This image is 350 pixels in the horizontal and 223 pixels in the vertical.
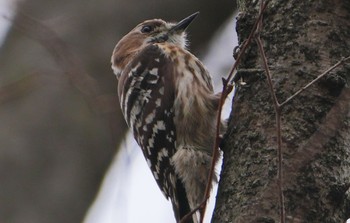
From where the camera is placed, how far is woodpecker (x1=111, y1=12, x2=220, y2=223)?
171 inches

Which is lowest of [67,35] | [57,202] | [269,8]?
[57,202]

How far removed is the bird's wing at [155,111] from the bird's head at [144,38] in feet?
1.50

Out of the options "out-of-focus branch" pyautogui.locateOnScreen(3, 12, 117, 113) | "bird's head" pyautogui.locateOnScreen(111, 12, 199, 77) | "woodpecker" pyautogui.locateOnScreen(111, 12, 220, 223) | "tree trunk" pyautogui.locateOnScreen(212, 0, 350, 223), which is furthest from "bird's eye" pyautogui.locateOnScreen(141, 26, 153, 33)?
"tree trunk" pyautogui.locateOnScreen(212, 0, 350, 223)

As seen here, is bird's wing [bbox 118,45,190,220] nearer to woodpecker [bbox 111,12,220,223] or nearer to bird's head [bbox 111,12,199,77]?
woodpecker [bbox 111,12,220,223]

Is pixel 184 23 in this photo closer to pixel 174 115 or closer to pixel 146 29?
pixel 146 29

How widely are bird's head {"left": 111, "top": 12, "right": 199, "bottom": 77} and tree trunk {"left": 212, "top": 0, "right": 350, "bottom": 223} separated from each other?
2.30 m

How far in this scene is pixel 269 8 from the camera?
332 cm

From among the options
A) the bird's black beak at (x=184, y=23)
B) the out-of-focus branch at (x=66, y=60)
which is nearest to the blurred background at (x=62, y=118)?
the bird's black beak at (x=184, y=23)

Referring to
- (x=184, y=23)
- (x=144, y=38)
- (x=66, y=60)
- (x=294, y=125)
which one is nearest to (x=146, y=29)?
(x=144, y=38)

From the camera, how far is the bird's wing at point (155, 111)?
4.50 meters

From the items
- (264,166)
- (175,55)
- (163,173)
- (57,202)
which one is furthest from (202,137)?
(264,166)

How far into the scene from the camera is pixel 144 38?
6.16 meters

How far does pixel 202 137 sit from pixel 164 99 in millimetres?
381

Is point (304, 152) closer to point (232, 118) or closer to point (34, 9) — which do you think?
point (232, 118)
